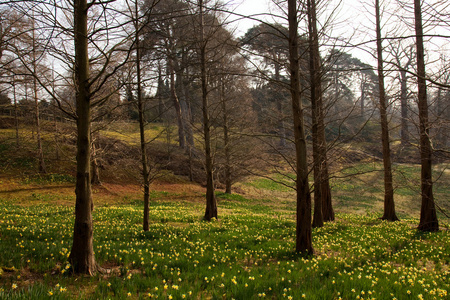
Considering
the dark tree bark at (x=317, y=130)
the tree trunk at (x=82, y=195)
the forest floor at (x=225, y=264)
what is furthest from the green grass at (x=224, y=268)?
the dark tree bark at (x=317, y=130)

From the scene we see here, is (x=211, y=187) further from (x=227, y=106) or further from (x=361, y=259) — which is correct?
(x=227, y=106)

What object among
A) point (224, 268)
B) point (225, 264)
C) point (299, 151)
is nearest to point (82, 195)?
point (224, 268)

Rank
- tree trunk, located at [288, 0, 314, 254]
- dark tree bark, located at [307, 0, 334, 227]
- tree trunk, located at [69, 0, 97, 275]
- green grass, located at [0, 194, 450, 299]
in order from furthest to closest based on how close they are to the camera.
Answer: dark tree bark, located at [307, 0, 334, 227]
tree trunk, located at [288, 0, 314, 254]
tree trunk, located at [69, 0, 97, 275]
green grass, located at [0, 194, 450, 299]

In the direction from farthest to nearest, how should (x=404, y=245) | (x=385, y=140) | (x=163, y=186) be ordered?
(x=163, y=186)
(x=385, y=140)
(x=404, y=245)

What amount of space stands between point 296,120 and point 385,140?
31.9 ft

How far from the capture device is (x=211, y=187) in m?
11.3

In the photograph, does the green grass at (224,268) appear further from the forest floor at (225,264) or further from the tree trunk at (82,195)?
the tree trunk at (82,195)

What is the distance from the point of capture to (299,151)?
571cm

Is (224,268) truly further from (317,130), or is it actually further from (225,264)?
(317,130)

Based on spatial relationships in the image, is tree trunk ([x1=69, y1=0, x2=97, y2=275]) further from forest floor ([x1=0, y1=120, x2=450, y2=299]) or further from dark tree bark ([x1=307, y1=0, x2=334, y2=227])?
dark tree bark ([x1=307, y1=0, x2=334, y2=227])

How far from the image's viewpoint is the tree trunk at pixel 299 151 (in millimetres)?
5633

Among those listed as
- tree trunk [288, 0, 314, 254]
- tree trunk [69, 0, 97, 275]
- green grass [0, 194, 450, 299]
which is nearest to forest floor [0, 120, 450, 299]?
green grass [0, 194, 450, 299]

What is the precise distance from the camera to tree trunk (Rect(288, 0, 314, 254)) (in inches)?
222

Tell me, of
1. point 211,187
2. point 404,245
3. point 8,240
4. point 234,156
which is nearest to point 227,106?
point 234,156
